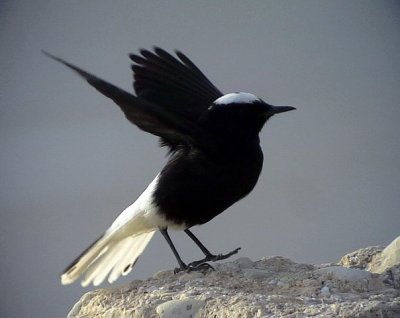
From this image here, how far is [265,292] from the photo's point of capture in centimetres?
230

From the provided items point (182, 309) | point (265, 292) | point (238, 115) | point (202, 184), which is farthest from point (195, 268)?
point (238, 115)

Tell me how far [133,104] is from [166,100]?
36.0 inches

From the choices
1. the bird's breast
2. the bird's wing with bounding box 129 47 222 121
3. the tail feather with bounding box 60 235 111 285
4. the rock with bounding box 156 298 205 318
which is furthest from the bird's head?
the rock with bounding box 156 298 205 318

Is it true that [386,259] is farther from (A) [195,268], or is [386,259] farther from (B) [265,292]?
(A) [195,268]

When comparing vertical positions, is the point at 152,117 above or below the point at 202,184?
above

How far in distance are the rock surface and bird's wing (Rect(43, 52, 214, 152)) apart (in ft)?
1.72

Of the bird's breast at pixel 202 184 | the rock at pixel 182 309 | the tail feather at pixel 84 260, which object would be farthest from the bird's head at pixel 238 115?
the rock at pixel 182 309

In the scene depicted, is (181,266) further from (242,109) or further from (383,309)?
(383,309)

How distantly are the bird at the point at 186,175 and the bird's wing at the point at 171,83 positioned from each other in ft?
0.20

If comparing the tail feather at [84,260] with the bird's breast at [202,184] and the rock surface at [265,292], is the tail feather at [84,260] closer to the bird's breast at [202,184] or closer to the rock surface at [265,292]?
the bird's breast at [202,184]

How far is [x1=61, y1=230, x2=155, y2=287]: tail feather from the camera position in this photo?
9.98ft

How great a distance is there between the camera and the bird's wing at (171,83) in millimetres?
3346

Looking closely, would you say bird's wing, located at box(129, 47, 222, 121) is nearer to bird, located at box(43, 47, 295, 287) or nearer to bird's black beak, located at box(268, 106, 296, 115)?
bird, located at box(43, 47, 295, 287)

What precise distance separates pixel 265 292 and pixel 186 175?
0.68 meters
